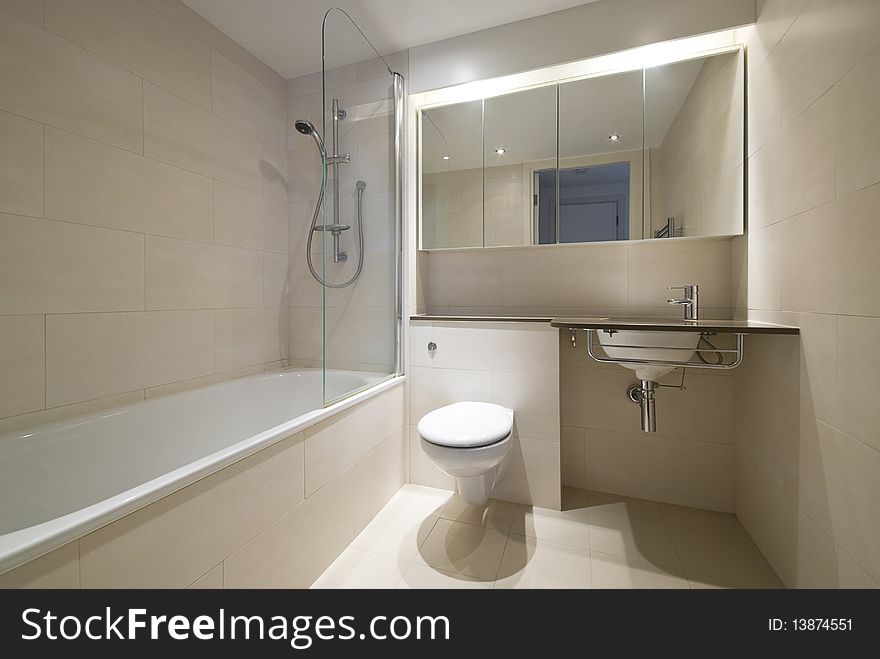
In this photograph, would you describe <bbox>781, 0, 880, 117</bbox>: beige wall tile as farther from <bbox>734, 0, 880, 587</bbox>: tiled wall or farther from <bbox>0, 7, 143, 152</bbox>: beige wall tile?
<bbox>0, 7, 143, 152</bbox>: beige wall tile

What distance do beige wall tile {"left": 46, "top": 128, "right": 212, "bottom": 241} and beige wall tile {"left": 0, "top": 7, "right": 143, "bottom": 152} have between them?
0.06 m

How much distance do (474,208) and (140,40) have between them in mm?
1652

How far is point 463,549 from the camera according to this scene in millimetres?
1627

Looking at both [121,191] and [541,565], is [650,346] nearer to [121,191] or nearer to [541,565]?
[541,565]

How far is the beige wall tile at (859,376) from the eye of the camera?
96 centimetres

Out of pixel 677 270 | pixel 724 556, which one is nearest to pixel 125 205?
pixel 677 270

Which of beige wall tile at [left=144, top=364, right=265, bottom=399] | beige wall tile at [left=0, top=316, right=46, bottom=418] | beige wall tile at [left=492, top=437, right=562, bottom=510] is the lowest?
beige wall tile at [left=492, top=437, right=562, bottom=510]

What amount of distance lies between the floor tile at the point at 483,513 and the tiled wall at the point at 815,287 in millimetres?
992

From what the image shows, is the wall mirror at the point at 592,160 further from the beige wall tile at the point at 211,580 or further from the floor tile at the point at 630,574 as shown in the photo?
the beige wall tile at the point at 211,580

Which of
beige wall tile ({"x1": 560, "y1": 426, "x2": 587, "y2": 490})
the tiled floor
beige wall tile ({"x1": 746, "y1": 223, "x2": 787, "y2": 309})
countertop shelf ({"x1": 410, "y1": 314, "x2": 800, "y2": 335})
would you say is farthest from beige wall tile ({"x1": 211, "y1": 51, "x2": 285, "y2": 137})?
beige wall tile ({"x1": 746, "y1": 223, "x2": 787, "y2": 309})

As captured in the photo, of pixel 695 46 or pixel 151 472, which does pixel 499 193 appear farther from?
pixel 151 472

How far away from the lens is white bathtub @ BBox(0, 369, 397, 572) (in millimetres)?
817

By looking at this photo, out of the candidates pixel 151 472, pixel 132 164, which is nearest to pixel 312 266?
pixel 132 164
